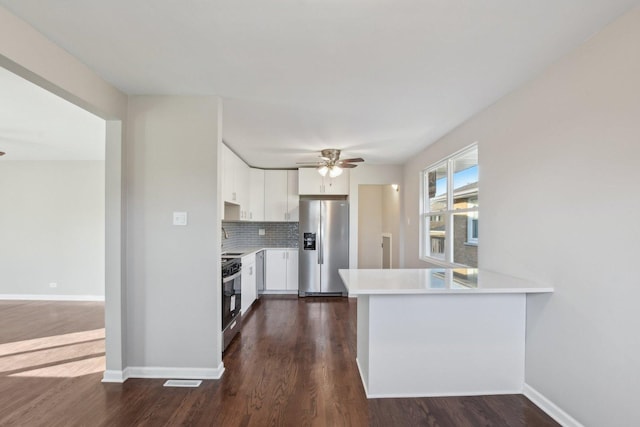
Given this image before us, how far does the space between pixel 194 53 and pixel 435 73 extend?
1613mm

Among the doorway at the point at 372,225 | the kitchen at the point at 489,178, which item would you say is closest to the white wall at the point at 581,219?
the kitchen at the point at 489,178

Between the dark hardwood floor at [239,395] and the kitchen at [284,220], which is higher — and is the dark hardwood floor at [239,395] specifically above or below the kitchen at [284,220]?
below

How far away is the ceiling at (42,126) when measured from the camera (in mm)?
2445

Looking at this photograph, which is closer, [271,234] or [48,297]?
[48,297]

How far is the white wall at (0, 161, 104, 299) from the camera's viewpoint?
4.84 meters

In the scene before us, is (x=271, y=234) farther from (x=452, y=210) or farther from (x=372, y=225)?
(x=452, y=210)

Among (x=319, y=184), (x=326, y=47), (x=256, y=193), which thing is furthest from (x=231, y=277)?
(x=319, y=184)

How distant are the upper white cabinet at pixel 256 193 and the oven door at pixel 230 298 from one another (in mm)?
2034

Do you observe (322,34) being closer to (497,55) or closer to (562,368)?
(497,55)

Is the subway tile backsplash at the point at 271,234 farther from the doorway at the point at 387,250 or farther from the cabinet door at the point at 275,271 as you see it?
the doorway at the point at 387,250

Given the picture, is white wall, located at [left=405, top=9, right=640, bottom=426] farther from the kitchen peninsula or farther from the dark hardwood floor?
the dark hardwood floor

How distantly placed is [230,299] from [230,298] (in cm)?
1

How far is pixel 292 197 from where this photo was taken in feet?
18.2

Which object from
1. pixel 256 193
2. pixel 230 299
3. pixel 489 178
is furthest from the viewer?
pixel 256 193
